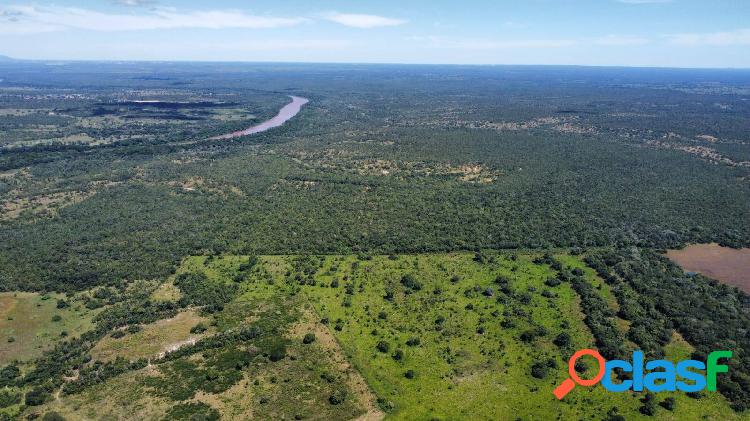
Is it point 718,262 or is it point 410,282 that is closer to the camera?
point 410,282

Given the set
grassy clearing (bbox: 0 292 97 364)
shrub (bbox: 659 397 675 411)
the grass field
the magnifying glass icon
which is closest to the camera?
shrub (bbox: 659 397 675 411)

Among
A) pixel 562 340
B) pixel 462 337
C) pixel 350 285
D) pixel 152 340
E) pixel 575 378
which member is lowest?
pixel 575 378

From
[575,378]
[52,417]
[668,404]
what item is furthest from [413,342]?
[52,417]

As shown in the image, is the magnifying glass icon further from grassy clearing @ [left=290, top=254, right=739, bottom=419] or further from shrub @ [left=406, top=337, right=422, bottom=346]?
shrub @ [left=406, top=337, right=422, bottom=346]

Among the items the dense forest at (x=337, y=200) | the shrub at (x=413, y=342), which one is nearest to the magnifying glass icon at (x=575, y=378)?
the shrub at (x=413, y=342)

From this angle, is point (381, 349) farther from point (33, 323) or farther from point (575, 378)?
point (33, 323)

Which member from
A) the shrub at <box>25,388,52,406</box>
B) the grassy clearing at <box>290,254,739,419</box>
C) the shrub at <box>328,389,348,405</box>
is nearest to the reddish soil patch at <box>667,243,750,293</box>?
the grassy clearing at <box>290,254,739,419</box>
